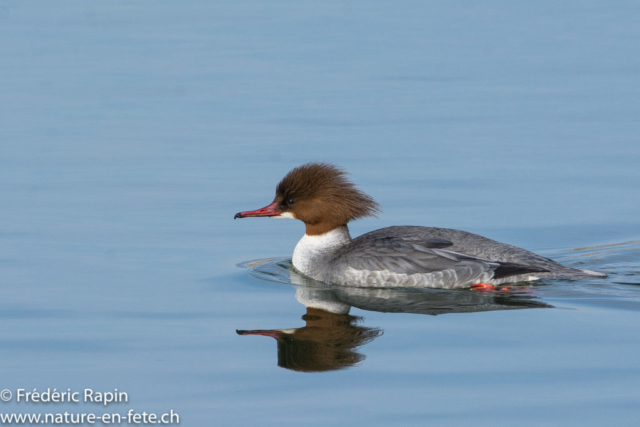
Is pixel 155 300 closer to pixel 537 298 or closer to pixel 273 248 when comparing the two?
pixel 273 248

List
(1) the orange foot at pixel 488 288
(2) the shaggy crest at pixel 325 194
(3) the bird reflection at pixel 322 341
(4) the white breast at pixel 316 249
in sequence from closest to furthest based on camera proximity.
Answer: (3) the bird reflection at pixel 322 341, (1) the orange foot at pixel 488 288, (4) the white breast at pixel 316 249, (2) the shaggy crest at pixel 325 194

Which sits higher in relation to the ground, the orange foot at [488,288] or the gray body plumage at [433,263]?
the gray body plumage at [433,263]

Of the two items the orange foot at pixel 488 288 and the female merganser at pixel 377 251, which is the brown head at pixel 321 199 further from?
the orange foot at pixel 488 288

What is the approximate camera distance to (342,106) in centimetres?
1764

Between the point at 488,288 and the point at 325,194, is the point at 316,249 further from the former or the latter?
the point at 488,288

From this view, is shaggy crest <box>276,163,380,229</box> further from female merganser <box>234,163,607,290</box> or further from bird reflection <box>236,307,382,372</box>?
bird reflection <box>236,307,382,372</box>

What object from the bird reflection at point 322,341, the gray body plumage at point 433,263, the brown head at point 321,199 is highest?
the brown head at point 321,199

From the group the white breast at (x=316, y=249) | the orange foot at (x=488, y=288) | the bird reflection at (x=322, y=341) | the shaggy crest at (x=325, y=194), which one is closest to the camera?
the bird reflection at (x=322, y=341)

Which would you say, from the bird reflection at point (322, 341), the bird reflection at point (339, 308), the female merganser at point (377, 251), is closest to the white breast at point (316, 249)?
the female merganser at point (377, 251)

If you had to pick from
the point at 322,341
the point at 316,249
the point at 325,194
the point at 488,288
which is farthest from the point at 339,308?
the point at 325,194

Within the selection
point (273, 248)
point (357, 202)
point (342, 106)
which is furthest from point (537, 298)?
point (342, 106)

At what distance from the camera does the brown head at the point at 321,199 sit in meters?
10.9

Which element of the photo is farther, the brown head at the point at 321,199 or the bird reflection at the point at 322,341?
the brown head at the point at 321,199

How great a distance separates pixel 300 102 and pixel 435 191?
5.02 meters
